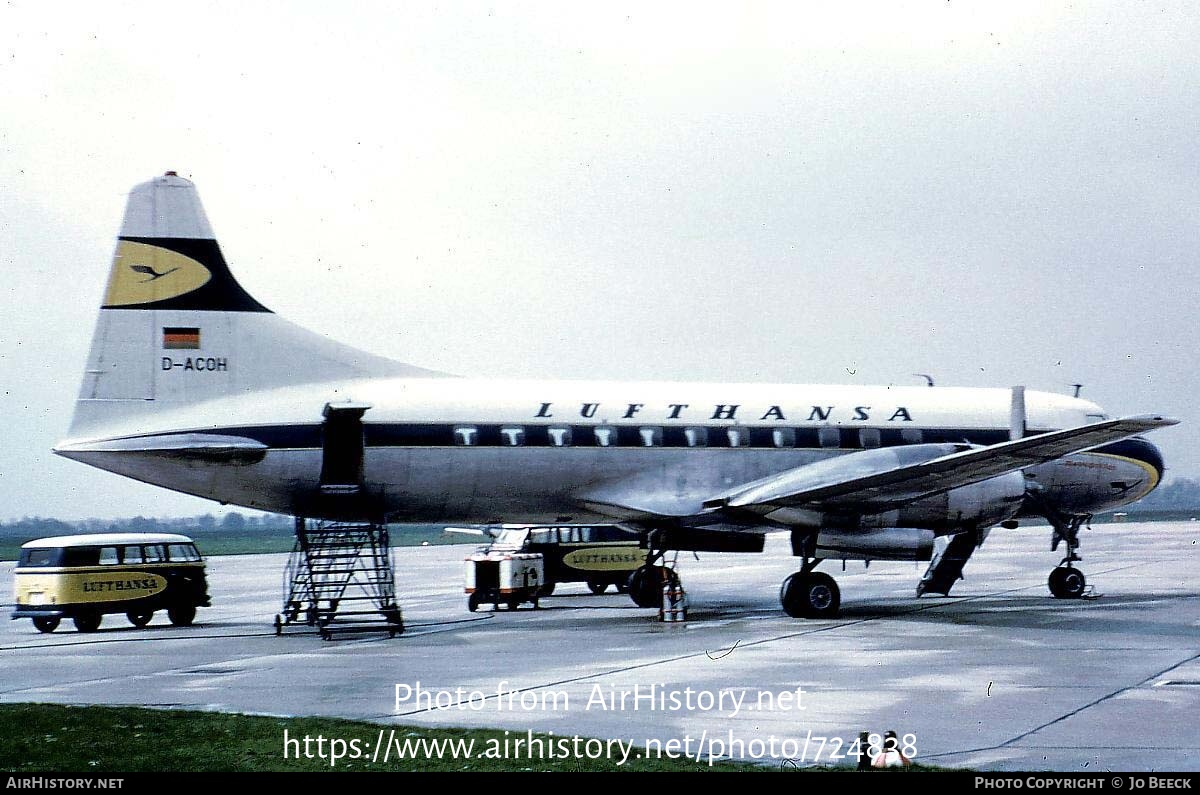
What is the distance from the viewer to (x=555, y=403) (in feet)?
83.2

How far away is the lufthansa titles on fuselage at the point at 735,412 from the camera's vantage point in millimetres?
25406

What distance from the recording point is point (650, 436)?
84.1 feet

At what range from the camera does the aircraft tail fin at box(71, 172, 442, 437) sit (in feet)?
76.7

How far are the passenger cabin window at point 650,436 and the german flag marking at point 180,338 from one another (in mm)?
8800

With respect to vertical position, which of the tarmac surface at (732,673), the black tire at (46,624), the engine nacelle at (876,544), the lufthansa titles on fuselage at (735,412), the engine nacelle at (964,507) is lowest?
the black tire at (46,624)

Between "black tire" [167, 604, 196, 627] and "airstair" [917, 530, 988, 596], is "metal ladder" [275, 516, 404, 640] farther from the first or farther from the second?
"airstair" [917, 530, 988, 596]

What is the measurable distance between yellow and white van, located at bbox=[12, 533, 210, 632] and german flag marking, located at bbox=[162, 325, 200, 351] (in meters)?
4.29

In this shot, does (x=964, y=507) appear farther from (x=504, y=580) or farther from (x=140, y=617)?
(x=140, y=617)

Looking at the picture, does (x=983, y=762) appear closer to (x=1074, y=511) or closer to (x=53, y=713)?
(x=53, y=713)

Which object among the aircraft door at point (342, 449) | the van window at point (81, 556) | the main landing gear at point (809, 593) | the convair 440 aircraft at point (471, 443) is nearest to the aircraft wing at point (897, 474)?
the convair 440 aircraft at point (471, 443)

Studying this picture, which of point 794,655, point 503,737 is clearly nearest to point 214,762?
point 503,737

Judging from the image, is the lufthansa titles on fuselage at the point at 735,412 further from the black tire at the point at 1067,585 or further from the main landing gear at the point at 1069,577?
the black tire at the point at 1067,585

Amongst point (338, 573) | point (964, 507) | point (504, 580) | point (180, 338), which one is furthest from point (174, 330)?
point (964, 507)

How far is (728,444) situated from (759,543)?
240 cm
